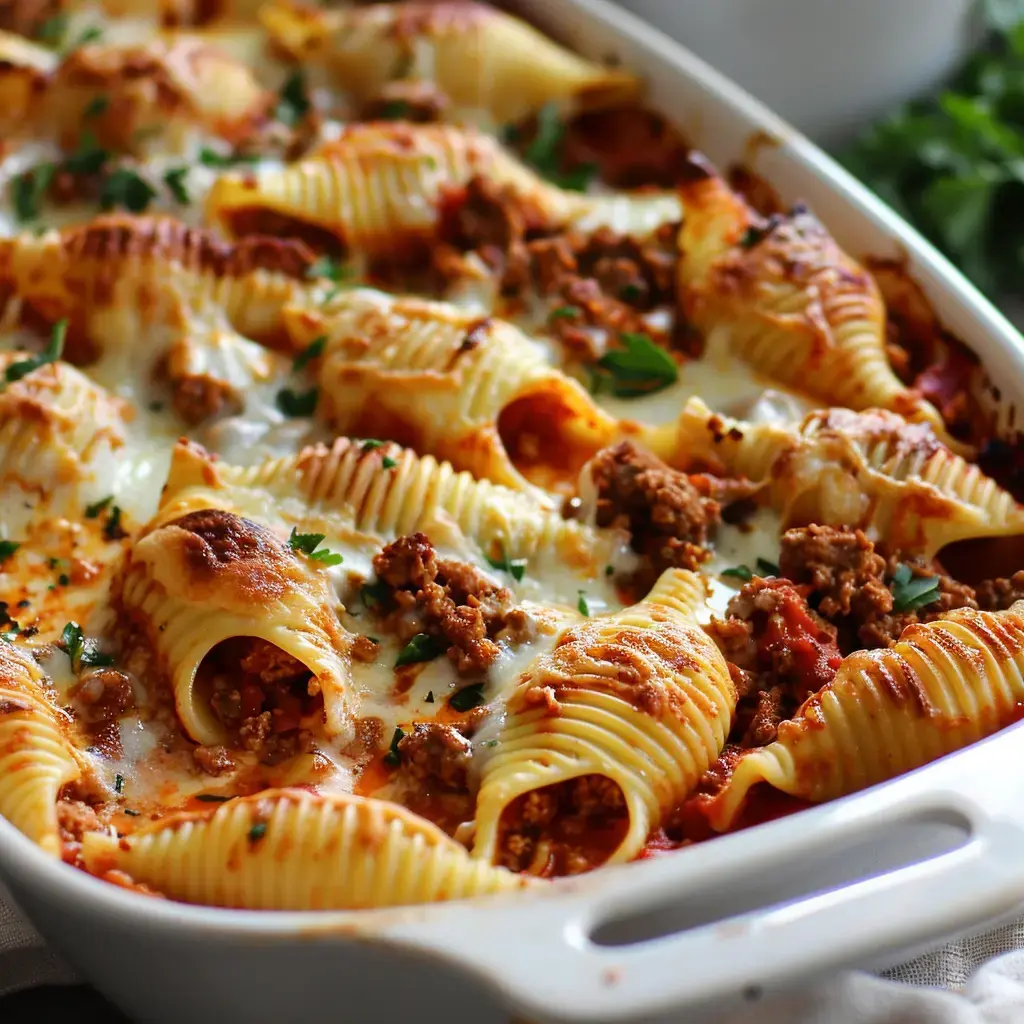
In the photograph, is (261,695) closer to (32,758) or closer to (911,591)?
(32,758)

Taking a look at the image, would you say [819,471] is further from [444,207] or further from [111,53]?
[111,53]

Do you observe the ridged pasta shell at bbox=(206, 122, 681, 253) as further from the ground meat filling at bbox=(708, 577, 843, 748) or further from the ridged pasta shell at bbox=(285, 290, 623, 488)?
the ground meat filling at bbox=(708, 577, 843, 748)

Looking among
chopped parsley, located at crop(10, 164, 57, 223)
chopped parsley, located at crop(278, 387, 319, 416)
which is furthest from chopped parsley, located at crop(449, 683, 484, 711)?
chopped parsley, located at crop(10, 164, 57, 223)

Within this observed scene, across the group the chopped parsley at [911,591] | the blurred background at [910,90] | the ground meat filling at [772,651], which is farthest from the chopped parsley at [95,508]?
the blurred background at [910,90]

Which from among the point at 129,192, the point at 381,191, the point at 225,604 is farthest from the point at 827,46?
the point at 225,604

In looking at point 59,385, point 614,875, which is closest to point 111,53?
point 59,385

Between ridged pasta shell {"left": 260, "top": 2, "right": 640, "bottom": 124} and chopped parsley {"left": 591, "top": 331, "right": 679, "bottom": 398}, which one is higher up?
ridged pasta shell {"left": 260, "top": 2, "right": 640, "bottom": 124}

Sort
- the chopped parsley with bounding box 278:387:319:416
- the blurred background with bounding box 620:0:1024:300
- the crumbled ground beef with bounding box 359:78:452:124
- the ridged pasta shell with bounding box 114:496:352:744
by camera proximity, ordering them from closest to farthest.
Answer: the ridged pasta shell with bounding box 114:496:352:744 < the chopped parsley with bounding box 278:387:319:416 < the crumbled ground beef with bounding box 359:78:452:124 < the blurred background with bounding box 620:0:1024:300
